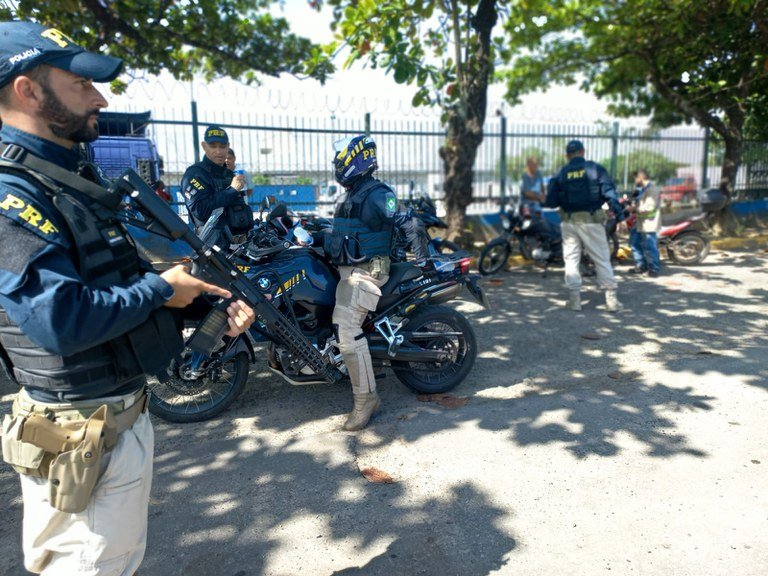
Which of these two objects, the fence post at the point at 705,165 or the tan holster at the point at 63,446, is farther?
the fence post at the point at 705,165

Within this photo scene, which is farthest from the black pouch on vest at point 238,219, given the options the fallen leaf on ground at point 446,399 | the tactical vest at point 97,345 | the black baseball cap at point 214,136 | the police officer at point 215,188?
the tactical vest at point 97,345

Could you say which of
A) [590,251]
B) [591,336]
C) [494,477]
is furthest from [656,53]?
[494,477]

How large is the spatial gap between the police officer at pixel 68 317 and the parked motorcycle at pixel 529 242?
741 centimetres

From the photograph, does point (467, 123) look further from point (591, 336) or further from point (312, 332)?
point (312, 332)

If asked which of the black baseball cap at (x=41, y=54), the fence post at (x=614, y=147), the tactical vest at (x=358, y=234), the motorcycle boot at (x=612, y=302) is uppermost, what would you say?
the fence post at (x=614, y=147)

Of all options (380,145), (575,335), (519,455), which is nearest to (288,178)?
(380,145)

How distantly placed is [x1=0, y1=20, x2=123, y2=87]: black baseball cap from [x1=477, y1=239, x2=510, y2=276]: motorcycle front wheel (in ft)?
24.6

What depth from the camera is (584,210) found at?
673cm

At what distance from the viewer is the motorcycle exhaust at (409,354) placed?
414 cm

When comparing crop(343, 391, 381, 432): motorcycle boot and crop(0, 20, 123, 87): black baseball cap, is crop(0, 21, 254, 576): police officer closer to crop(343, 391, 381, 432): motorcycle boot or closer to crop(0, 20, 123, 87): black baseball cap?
crop(0, 20, 123, 87): black baseball cap

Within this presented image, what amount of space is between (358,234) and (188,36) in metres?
8.24

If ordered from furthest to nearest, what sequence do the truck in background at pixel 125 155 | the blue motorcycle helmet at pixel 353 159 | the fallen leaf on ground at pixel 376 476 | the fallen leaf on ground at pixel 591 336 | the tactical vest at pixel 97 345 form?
1. the truck in background at pixel 125 155
2. the fallen leaf on ground at pixel 591 336
3. the blue motorcycle helmet at pixel 353 159
4. the fallen leaf on ground at pixel 376 476
5. the tactical vest at pixel 97 345

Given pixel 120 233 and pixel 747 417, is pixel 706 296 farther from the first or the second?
pixel 120 233

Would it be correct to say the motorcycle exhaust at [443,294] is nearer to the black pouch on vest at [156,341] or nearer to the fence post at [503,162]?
the black pouch on vest at [156,341]
